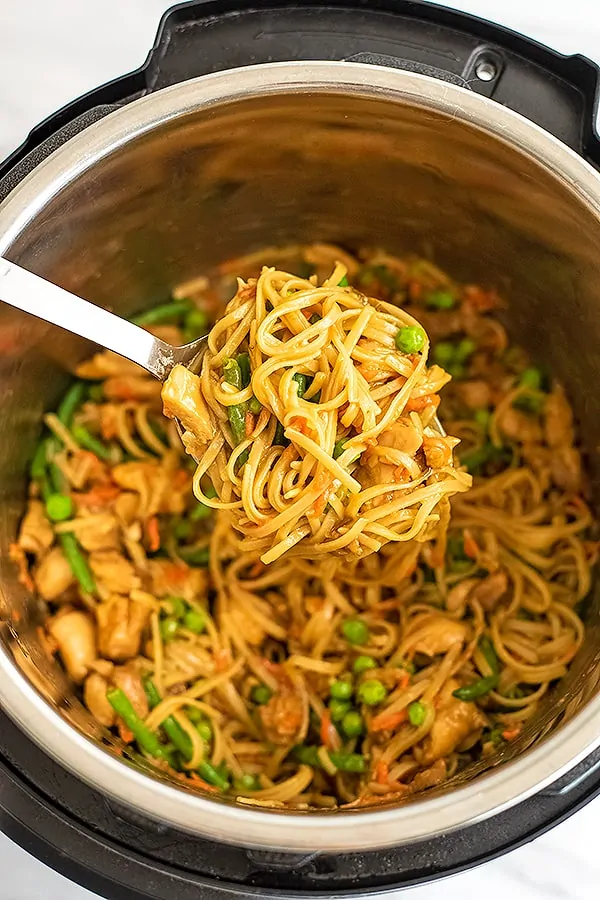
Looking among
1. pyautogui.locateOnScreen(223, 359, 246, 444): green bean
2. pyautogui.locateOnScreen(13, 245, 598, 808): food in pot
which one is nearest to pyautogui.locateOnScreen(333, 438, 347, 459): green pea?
pyautogui.locateOnScreen(223, 359, 246, 444): green bean

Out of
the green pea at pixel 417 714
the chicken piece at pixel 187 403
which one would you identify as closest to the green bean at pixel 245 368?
the chicken piece at pixel 187 403

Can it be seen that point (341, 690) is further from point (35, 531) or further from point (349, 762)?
point (35, 531)

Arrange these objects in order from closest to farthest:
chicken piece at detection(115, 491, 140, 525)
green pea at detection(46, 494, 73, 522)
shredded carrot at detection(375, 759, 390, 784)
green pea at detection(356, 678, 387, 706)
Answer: shredded carrot at detection(375, 759, 390, 784), green pea at detection(356, 678, 387, 706), green pea at detection(46, 494, 73, 522), chicken piece at detection(115, 491, 140, 525)

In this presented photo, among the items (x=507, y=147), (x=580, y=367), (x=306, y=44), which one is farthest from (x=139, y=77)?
(x=580, y=367)

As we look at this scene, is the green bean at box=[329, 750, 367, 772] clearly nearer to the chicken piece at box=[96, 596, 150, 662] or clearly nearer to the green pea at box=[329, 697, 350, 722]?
the green pea at box=[329, 697, 350, 722]

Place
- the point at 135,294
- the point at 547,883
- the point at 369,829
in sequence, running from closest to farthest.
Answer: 1. the point at 369,829
2. the point at 547,883
3. the point at 135,294

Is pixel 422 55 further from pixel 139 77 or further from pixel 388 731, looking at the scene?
pixel 388 731

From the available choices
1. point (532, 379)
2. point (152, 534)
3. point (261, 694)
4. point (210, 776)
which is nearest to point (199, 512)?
point (152, 534)
